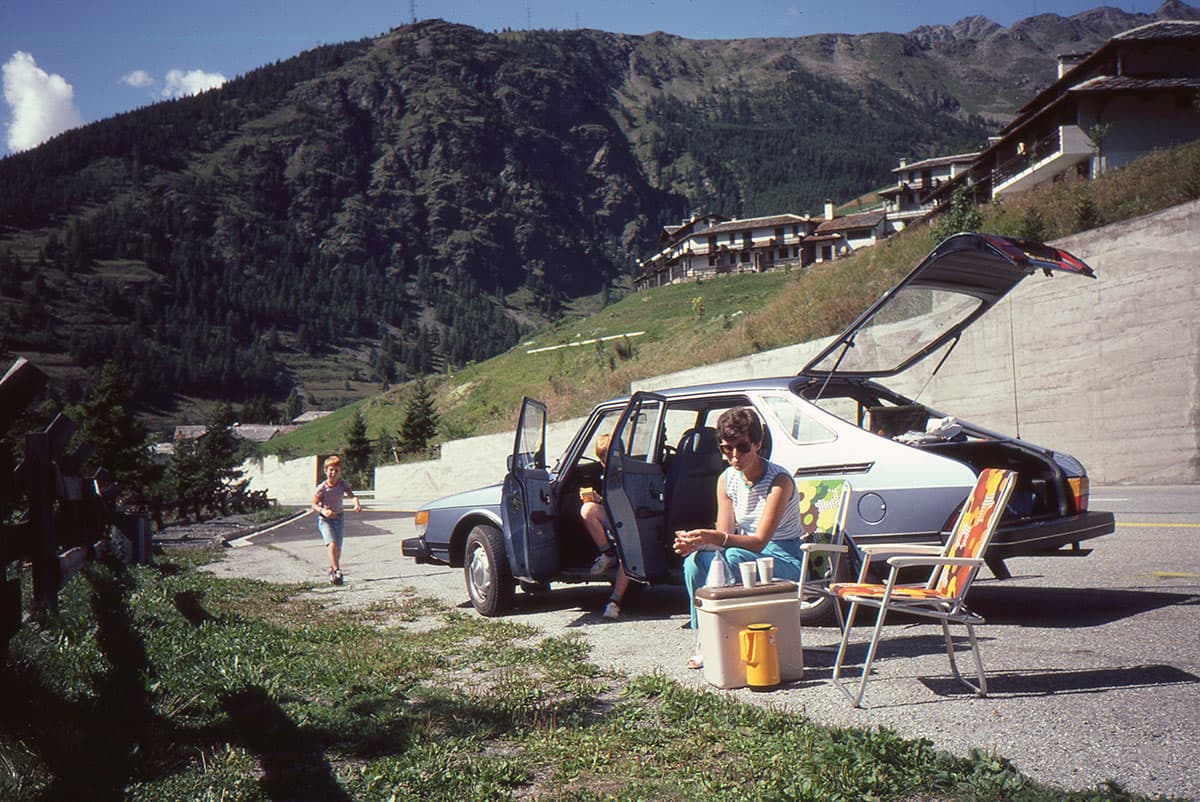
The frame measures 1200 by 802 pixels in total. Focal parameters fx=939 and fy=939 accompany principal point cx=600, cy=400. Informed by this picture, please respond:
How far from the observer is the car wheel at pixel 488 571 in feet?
26.6

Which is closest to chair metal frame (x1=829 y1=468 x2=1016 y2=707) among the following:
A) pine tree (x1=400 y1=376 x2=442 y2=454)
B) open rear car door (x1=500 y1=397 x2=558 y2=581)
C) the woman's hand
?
the woman's hand

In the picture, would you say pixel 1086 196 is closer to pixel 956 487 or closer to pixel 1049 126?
pixel 956 487

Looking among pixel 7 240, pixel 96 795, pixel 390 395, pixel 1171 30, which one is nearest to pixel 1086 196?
pixel 96 795

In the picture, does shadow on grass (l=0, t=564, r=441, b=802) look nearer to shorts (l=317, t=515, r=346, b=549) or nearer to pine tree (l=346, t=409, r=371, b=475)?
shorts (l=317, t=515, r=346, b=549)

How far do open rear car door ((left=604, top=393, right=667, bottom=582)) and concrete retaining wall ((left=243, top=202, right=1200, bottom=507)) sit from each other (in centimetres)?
1505

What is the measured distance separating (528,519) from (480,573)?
1.01m

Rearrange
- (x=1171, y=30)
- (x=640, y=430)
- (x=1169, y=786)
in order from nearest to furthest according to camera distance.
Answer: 1. (x=1169, y=786)
2. (x=640, y=430)
3. (x=1171, y=30)

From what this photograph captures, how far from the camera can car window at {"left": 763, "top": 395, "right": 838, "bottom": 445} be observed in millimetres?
6891

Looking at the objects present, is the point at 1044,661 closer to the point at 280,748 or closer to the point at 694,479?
the point at 694,479

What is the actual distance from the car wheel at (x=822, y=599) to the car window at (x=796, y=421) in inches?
35.4

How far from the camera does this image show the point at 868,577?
657 centimetres

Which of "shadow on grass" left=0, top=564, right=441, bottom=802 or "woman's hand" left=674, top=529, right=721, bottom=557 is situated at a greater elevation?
"woman's hand" left=674, top=529, right=721, bottom=557

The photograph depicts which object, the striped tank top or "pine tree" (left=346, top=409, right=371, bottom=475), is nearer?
the striped tank top

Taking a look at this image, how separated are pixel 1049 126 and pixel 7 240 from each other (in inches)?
8328
